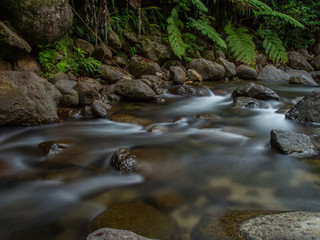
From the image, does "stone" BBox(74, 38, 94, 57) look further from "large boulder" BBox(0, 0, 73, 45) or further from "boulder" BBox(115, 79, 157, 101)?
"boulder" BBox(115, 79, 157, 101)

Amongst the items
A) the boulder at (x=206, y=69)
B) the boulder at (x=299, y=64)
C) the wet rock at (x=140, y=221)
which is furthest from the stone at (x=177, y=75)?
the boulder at (x=299, y=64)

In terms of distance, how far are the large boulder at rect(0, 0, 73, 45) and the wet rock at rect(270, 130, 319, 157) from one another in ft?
14.7

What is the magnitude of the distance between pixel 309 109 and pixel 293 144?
148cm

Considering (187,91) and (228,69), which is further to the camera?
(228,69)

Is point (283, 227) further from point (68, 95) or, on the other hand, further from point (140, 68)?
point (140, 68)

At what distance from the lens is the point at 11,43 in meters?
4.06

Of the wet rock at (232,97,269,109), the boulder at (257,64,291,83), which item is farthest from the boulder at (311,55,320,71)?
the wet rock at (232,97,269,109)

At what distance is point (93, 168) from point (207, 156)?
1292mm

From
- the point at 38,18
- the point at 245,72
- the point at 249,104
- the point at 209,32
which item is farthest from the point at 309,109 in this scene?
the point at 209,32

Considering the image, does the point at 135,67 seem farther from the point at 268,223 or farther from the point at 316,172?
the point at 268,223

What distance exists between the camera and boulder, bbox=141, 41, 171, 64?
761cm

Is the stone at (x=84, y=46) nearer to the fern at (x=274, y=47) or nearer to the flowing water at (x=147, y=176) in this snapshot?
the flowing water at (x=147, y=176)

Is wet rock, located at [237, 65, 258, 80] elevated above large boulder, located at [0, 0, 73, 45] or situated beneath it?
situated beneath

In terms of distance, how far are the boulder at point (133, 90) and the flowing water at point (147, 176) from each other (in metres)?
1.30
